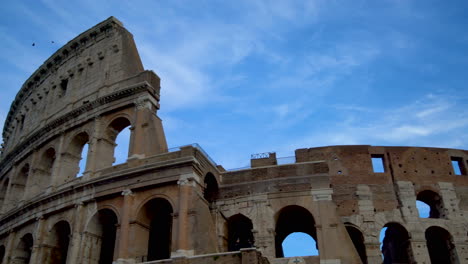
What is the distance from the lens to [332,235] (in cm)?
1697

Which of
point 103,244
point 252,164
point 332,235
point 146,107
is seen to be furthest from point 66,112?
point 332,235

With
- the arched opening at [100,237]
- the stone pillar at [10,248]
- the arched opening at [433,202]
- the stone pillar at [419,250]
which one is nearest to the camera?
the arched opening at [100,237]

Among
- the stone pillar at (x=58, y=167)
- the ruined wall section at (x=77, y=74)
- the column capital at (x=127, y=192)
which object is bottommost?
the column capital at (x=127, y=192)

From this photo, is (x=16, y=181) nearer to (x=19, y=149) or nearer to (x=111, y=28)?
(x=19, y=149)

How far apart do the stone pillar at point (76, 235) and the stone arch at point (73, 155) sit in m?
3.44

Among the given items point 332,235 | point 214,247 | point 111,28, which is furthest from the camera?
point 111,28

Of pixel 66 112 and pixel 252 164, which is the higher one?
pixel 66 112

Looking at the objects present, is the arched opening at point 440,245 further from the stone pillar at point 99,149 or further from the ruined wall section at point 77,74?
the ruined wall section at point 77,74

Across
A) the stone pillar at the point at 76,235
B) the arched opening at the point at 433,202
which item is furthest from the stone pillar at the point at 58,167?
the arched opening at the point at 433,202

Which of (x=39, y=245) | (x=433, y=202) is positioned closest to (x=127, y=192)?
(x=39, y=245)

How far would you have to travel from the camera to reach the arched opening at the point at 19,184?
24.2m

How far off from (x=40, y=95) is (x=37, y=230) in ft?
35.6

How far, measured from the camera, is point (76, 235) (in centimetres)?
1761

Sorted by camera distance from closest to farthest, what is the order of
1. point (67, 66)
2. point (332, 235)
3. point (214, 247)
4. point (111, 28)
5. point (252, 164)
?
point (214, 247) → point (332, 235) → point (252, 164) → point (111, 28) → point (67, 66)
